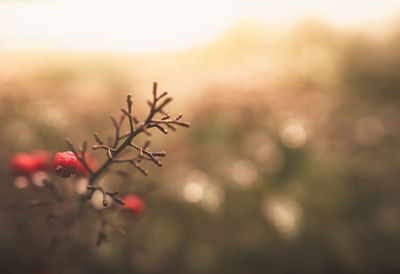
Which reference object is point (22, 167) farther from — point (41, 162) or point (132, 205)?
point (132, 205)

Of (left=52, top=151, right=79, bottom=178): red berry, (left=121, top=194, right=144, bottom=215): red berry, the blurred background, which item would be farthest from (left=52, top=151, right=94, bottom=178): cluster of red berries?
(left=121, top=194, right=144, bottom=215): red berry

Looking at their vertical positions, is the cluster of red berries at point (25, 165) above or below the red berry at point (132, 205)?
above

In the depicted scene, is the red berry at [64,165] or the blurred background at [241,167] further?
the blurred background at [241,167]

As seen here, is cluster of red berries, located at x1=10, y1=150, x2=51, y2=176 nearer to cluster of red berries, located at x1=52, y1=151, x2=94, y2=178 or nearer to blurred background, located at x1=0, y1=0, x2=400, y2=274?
blurred background, located at x1=0, y1=0, x2=400, y2=274

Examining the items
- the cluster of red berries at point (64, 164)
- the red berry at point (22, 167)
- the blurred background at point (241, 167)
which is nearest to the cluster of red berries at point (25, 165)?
the red berry at point (22, 167)

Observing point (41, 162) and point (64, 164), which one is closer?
point (64, 164)

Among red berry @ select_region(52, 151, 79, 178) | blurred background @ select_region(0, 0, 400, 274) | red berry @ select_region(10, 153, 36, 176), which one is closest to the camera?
red berry @ select_region(52, 151, 79, 178)

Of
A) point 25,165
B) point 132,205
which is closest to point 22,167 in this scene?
point 25,165

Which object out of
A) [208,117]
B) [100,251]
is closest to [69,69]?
[208,117]

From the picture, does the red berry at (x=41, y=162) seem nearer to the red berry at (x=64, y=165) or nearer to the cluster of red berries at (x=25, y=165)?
the cluster of red berries at (x=25, y=165)
